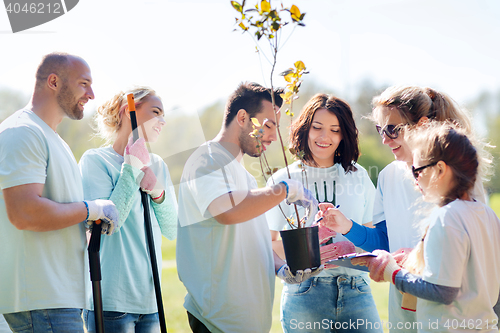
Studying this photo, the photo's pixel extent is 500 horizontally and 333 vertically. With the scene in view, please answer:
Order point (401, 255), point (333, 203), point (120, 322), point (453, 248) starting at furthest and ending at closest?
point (333, 203) < point (120, 322) < point (401, 255) < point (453, 248)

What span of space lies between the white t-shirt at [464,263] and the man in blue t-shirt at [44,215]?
138 cm

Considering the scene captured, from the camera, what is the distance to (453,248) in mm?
1457

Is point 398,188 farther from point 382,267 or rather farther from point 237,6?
point 237,6

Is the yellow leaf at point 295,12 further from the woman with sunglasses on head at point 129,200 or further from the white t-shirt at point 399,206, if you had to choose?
the woman with sunglasses on head at point 129,200

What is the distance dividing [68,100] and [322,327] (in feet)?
5.61

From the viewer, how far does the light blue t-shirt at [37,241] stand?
5.18ft

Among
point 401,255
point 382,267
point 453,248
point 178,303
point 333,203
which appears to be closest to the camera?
point 453,248

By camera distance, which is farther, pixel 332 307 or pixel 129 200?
pixel 332 307

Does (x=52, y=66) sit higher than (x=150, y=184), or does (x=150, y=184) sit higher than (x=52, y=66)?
(x=52, y=66)

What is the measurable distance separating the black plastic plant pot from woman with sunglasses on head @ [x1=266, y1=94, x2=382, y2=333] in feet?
0.95

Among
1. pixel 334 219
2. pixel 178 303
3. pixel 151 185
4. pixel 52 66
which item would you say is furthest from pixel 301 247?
pixel 178 303

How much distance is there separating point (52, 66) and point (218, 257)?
1.14m

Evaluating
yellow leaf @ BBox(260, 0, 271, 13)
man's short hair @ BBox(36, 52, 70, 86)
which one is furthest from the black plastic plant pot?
man's short hair @ BBox(36, 52, 70, 86)

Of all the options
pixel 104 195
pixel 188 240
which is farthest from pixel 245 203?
pixel 104 195
